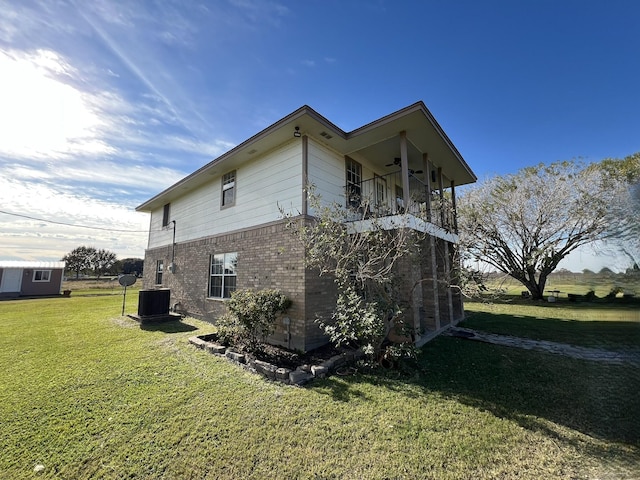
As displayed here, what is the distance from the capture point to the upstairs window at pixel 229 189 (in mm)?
9094

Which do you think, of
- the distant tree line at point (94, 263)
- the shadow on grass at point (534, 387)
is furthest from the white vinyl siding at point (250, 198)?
the distant tree line at point (94, 263)

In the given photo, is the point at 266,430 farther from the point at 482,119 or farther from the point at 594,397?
the point at 482,119

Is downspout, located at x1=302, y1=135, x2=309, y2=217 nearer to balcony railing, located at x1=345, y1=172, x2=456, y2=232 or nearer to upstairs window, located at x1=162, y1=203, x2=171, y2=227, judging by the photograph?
balcony railing, located at x1=345, y1=172, x2=456, y2=232

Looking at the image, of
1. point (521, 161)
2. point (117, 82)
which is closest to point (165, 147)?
point (117, 82)

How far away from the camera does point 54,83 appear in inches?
226

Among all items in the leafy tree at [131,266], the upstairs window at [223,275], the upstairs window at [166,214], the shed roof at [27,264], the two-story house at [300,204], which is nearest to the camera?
the two-story house at [300,204]

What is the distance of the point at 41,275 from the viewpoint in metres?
24.8

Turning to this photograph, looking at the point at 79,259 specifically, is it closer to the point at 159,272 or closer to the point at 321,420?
the point at 159,272

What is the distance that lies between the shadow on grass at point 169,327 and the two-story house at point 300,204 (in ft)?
2.76

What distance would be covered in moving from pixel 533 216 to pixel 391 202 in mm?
12606

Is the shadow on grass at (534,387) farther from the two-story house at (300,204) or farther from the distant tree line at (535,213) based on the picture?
the distant tree line at (535,213)

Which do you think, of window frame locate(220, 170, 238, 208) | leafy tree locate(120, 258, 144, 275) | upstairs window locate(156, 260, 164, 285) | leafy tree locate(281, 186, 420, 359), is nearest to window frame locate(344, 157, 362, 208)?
leafy tree locate(281, 186, 420, 359)

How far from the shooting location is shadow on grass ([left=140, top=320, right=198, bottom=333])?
8.42m

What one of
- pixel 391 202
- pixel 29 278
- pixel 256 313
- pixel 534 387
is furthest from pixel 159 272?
pixel 29 278
